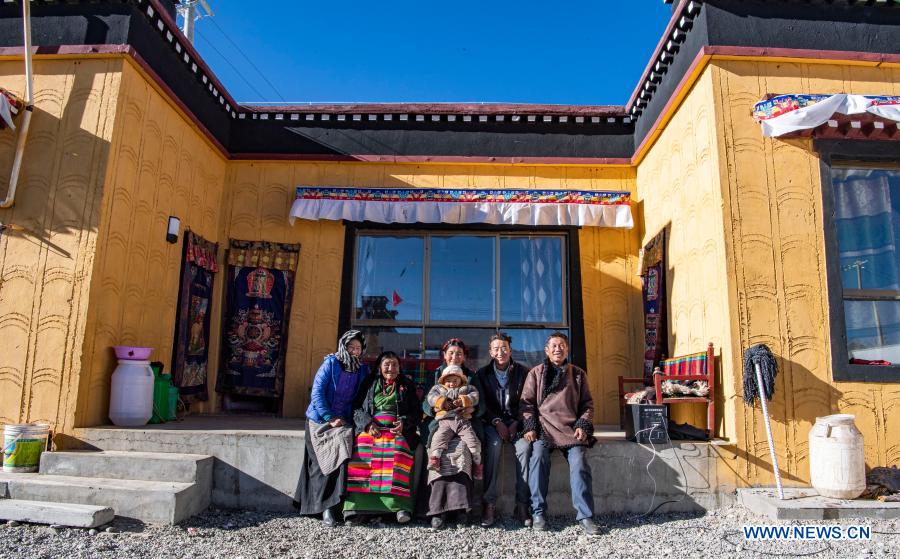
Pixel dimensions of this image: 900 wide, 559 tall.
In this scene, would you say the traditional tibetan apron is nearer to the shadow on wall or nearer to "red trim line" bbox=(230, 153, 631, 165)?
the shadow on wall

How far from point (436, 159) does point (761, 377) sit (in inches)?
164

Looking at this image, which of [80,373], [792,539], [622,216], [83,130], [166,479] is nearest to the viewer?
[792,539]

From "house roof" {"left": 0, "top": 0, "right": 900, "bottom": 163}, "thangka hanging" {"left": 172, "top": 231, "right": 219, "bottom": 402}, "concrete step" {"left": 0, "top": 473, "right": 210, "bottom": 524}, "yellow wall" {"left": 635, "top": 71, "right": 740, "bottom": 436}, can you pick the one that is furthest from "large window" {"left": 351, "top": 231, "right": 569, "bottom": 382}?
"concrete step" {"left": 0, "top": 473, "right": 210, "bottom": 524}

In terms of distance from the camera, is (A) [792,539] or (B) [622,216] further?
(B) [622,216]

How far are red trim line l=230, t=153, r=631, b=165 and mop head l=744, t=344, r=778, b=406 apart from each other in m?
3.13

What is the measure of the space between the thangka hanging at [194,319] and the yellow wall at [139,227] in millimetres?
84

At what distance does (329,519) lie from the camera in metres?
4.14

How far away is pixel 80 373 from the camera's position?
4711 mm

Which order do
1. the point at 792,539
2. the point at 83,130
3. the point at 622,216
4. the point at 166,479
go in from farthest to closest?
the point at 622,216, the point at 83,130, the point at 166,479, the point at 792,539

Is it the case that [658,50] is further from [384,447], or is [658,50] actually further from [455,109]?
[384,447]

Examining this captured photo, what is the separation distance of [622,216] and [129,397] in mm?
5068

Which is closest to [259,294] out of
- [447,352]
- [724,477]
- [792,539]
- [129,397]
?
[129,397]

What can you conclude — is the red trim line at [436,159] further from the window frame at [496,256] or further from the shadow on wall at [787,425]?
the shadow on wall at [787,425]

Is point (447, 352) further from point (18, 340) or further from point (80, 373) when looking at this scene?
point (18, 340)
